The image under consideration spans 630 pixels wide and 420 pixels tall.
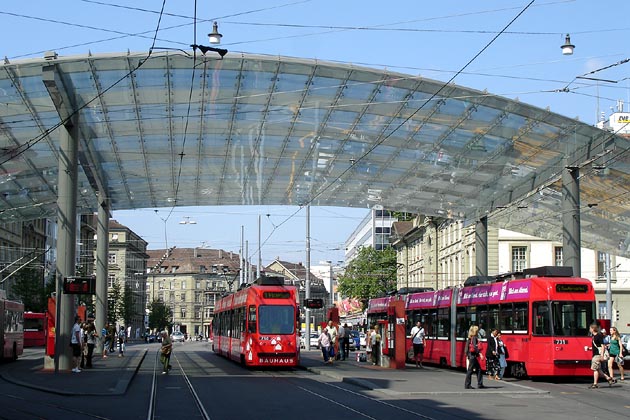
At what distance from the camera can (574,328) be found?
2814 centimetres

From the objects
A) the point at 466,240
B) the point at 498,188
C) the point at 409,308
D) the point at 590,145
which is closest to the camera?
the point at 590,145

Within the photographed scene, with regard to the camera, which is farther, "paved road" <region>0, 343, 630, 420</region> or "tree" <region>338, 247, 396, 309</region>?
"tree" <region>338, 247, 396, 309</region>

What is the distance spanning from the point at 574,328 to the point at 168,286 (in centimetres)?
14927

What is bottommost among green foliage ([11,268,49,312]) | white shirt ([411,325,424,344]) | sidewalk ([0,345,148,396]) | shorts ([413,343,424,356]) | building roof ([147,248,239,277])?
sidewalk ([0,345,148,396])

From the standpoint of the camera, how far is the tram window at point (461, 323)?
33375 millimetres

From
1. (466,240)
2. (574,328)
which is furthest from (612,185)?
(466,240)

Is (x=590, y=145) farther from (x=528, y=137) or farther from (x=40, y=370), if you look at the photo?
(x=40, y=370)

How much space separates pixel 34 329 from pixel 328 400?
173ft

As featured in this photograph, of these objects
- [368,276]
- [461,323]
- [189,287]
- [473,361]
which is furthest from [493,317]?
[189,287]

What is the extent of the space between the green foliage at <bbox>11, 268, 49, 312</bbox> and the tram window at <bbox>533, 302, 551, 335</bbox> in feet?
190

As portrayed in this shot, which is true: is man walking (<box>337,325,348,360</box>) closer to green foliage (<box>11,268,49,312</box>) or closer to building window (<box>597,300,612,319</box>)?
building window (<box>597,300,612,319</box>)

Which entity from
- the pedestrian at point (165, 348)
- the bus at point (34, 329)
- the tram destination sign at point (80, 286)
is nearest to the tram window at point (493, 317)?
the pedestrian at point (165, 348)

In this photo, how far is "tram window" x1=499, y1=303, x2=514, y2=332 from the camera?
2962cm

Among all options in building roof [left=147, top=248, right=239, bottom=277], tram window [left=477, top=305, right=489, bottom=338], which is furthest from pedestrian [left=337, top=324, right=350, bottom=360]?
building roof [left=147, top=248, right=239, bottom=277]
